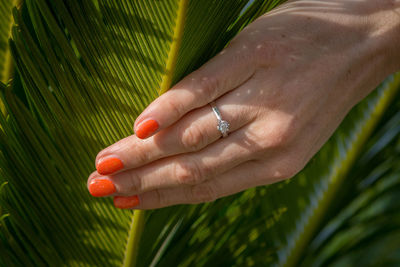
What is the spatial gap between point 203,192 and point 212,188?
2cm

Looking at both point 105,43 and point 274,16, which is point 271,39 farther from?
point 105,43

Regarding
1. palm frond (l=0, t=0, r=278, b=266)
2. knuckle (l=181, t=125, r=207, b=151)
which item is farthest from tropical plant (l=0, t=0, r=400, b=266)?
knuckle (l=181, t=125, r=207, b=151)

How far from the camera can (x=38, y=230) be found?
0.77m

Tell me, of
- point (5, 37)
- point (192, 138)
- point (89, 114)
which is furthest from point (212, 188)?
point (5, 37)

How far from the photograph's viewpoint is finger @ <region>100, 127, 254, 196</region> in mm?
700

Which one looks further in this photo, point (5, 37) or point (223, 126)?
point (5, 37)

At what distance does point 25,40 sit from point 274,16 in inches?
14.5

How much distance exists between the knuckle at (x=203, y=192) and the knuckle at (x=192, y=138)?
0.09 m

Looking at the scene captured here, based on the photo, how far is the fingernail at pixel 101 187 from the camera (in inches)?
27.8

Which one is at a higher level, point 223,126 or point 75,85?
point 75,85

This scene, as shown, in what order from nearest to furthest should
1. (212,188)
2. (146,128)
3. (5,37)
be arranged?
1. (146,128)
2. (212,188)
3. (5,37)

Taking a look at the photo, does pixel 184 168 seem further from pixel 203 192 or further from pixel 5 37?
pixel 5 37

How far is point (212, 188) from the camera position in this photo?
2.48ft

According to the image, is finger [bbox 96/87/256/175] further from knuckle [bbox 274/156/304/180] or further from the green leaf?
the green leaf
